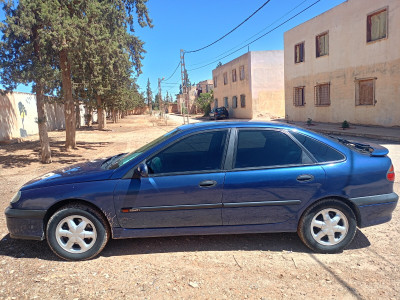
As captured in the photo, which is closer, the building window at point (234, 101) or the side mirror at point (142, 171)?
the side mirror at point (142, 171)

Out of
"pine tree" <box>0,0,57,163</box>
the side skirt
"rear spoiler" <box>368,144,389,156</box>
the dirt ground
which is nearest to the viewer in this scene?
the dirt ground

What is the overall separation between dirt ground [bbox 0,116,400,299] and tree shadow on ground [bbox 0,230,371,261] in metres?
0.01

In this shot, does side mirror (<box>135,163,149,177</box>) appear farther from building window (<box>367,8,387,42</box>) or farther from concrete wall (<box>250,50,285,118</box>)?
concrete wall (<box>250,50,285,118</box>)

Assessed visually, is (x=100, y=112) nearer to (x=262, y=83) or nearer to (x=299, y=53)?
(x=262, y=83)

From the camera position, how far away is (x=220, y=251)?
3688 millimetres

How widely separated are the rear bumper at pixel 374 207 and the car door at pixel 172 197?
1.58 metres

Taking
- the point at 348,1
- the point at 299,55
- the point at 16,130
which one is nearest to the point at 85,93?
the point at 16,130

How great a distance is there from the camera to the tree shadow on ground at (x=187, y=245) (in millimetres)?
3725

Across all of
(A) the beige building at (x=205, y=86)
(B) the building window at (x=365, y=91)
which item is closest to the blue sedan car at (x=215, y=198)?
(B) the building window at (x=365, y=91)

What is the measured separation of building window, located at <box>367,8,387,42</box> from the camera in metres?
15.9

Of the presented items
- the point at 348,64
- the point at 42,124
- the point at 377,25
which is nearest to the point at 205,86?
the point at 348,64

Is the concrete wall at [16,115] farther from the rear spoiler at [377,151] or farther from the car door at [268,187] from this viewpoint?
the rear spoiler at [377,151]

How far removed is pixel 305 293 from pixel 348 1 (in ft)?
64.2

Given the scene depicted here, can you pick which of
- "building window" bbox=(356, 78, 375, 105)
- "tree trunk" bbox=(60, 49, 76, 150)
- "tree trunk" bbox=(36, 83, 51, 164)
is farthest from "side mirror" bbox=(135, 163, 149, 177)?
"building window" bbox=(356, 78, 375, 105)
